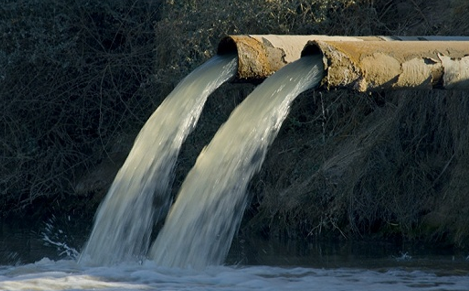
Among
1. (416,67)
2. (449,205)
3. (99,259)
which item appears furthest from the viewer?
(449,205)

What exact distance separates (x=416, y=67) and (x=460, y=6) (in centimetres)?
366

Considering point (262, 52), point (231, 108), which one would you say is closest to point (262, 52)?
point (262, 52)

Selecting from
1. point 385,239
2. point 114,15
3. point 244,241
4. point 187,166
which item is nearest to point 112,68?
point 114,15

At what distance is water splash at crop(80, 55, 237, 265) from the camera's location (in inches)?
320

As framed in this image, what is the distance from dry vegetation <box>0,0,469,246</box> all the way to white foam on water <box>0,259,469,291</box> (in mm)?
1667

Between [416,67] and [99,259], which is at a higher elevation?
[416,67]

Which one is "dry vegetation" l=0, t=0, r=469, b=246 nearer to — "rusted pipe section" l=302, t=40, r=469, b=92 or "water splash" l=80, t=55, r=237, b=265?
"water splash" l=80, t=55, r=237, b=265

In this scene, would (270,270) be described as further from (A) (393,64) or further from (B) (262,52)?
(A) (393,64)

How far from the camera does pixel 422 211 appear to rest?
32.7 ft

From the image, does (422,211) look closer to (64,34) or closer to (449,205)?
(449,205)

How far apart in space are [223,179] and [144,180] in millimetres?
895

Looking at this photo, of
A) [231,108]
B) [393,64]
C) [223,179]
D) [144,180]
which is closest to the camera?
[393,64]

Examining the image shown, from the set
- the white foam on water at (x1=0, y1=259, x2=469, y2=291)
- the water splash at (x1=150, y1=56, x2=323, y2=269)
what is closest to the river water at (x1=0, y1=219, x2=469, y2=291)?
the white foam on water at (x1=0, y1=259, x2=469, y2=291)

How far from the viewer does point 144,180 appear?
827cm
